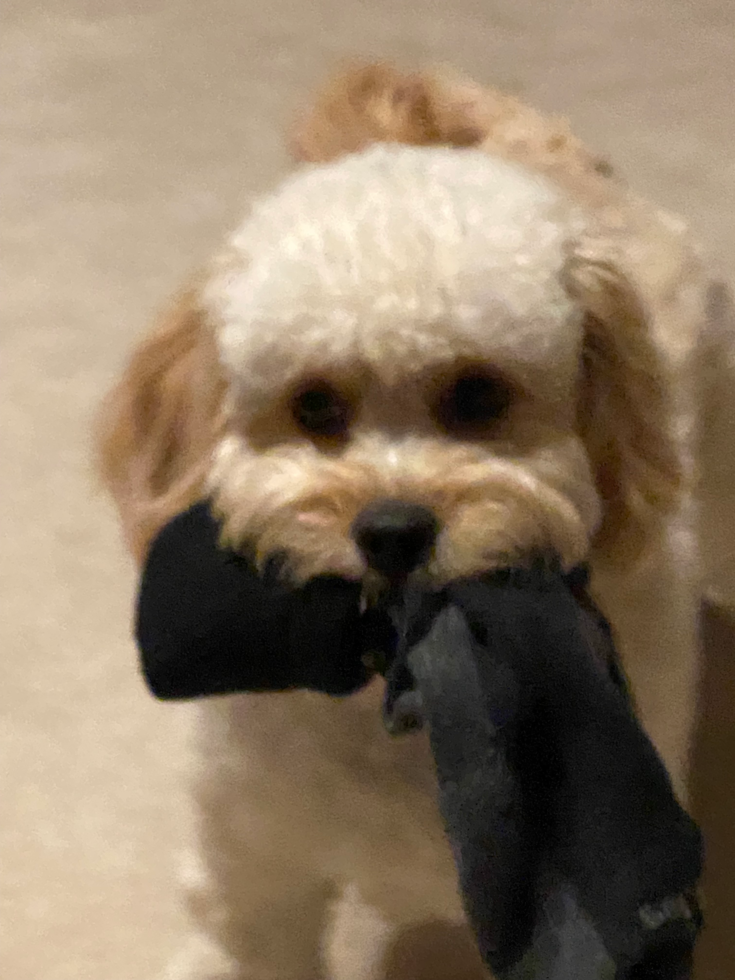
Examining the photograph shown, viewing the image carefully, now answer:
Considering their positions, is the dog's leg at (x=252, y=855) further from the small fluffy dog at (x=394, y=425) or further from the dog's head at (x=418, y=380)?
the dog's head at (x=418, y=380)

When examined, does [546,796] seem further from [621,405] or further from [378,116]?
[378,116]

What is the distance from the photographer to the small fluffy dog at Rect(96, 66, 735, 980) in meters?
0.81

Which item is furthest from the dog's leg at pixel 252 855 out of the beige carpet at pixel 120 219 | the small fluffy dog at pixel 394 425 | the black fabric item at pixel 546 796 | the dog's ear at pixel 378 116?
the dog's ear at pixel 378 116

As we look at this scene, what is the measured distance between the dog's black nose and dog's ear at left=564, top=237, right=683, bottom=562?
211 mm

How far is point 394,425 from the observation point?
87 cm

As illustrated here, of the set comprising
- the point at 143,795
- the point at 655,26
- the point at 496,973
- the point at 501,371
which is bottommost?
the point at 143,795

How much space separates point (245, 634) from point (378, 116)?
569 mm

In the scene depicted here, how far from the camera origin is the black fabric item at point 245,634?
2.59ft

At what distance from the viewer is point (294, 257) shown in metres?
0.82

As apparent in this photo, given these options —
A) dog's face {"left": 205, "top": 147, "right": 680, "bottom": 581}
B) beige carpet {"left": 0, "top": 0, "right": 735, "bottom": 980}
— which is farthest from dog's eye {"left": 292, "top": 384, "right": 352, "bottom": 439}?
beige carpet {"left": 0, "top": 0, "right": 735, "bottom": 980}

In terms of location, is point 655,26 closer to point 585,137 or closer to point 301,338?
point 585,137

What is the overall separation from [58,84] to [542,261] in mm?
1367

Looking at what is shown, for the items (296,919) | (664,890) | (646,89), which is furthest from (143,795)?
(646,89)

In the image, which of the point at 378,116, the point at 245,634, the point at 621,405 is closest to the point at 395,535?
the point at 245,634
